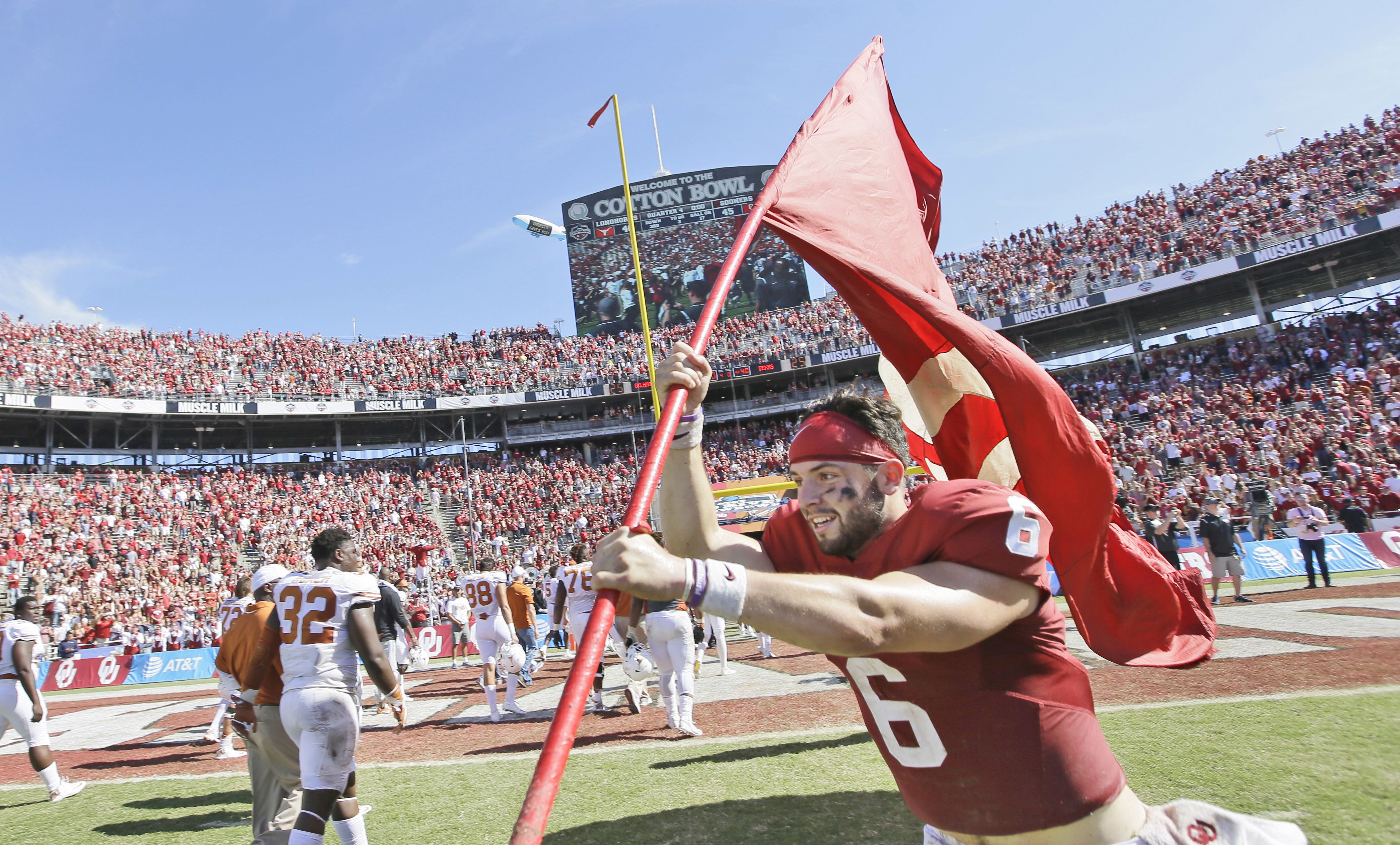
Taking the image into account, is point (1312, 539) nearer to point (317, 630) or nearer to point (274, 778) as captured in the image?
point (317, 630)

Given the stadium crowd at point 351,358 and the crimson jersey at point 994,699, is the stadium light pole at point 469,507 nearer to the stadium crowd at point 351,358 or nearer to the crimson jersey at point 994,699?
the stadium crowd at point 351,358

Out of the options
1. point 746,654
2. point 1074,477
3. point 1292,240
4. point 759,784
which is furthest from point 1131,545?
point 1292,240

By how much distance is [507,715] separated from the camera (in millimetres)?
9977

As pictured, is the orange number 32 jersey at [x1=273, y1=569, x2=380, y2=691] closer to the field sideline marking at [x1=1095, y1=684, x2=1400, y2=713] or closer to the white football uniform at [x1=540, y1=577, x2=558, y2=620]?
the white football uniform at [x1=540, y1=577, x2=558, y2=620]

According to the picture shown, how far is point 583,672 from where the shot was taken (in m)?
1.87

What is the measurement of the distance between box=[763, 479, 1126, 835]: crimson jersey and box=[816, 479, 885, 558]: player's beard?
100 millimetres

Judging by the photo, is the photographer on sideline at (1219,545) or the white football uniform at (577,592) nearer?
the white football uniform at (577,592)

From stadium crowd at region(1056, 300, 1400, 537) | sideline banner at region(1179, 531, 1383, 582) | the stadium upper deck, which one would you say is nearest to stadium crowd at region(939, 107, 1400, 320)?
the stadium upper deck

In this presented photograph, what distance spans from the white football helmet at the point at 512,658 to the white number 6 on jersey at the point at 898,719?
8.68 meters

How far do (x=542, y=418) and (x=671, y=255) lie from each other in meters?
12.1

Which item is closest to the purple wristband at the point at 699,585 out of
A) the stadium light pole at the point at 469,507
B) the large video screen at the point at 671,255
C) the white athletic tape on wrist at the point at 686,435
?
the white athletic tape on wrist at the point at 686,435

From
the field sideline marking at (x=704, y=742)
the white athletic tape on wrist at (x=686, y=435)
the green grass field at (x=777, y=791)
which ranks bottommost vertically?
the field sideline marking at (x=704, y=742)

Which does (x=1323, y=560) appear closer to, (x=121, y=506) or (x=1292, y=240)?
(x=1292, y=240)

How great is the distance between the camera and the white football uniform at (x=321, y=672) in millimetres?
4414
